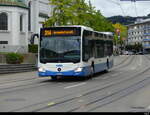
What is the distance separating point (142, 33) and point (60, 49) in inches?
6462

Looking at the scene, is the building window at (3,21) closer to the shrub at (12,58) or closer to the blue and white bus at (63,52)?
the shrub at (12,58)

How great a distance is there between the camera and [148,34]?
590ft

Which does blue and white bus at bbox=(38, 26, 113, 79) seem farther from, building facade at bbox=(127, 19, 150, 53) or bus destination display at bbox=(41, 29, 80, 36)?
building facade at bbox=(127, 19, 150, 53)

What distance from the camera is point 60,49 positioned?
24.0 meters

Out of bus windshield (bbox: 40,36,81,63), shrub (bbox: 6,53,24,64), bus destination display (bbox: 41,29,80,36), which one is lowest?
shrub (bbox: 6,53,24,64)

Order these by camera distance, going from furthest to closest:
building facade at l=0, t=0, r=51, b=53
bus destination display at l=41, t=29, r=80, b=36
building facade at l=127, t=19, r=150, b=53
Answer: building facade at l=127, t=19, r=150, b=53 < building facade at l=0, t=0, r=51, b=53 < bus destination display at l=41, t=29, r=80, b=36

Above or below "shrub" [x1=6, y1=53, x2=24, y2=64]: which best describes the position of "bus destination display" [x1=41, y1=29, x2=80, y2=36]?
above

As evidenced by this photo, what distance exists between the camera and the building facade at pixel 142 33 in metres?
180

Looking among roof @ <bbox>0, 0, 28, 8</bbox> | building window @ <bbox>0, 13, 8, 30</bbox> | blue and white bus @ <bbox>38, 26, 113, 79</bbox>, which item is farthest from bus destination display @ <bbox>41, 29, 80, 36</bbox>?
roof @ <bbox>0, 0, 28, 8</bbox>

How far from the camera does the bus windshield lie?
78.7 ft

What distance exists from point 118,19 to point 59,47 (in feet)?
552

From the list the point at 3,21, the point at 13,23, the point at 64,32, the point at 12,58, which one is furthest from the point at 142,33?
the point at 64,32

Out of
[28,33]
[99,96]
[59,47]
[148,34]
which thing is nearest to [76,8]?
[28,33]

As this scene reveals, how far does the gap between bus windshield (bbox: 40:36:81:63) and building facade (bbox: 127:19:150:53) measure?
153 metres
